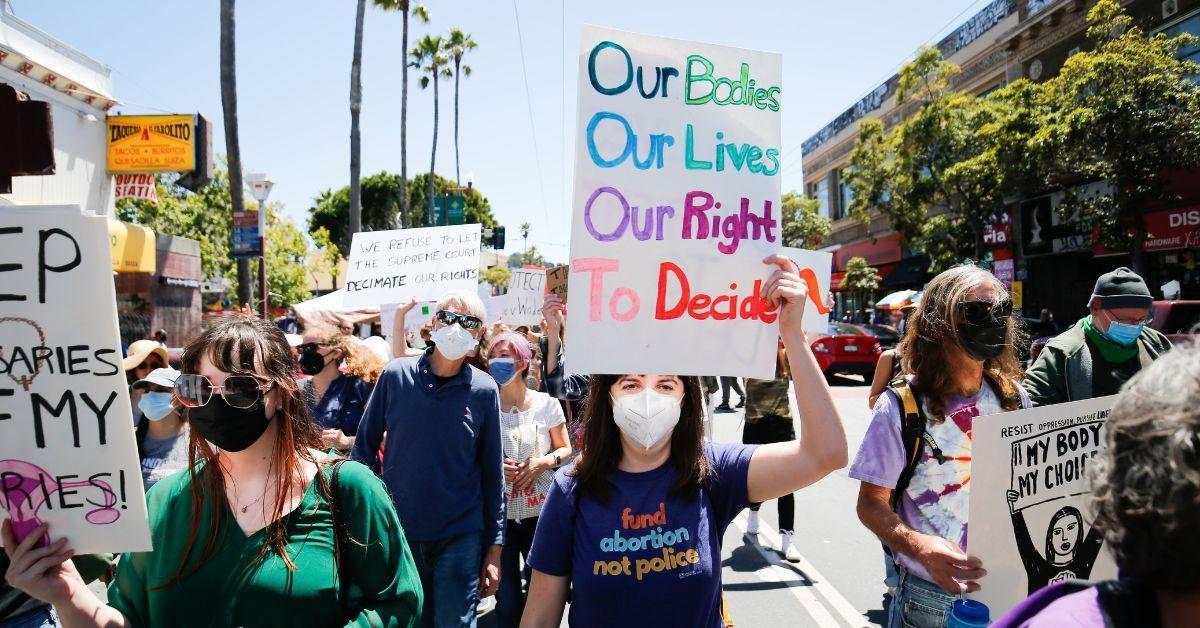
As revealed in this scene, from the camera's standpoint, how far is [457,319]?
3.89m

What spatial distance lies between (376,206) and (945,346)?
60.9 m

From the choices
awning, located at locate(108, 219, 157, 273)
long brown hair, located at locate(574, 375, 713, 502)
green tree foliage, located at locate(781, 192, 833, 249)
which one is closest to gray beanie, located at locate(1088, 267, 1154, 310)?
long brown hair, located at locate(574, 375, 713, 502)

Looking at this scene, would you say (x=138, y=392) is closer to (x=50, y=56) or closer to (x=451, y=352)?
(x=451, y=352)

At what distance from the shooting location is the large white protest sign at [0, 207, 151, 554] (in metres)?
1.68

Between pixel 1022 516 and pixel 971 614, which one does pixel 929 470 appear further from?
pixel 971 614

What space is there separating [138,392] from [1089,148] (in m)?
20.4

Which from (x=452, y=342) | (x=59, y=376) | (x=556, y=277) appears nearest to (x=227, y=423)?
(x=59, y=376)

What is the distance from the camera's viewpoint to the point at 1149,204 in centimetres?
1905

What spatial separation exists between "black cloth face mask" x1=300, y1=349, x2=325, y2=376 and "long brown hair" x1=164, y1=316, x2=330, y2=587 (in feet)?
8.34

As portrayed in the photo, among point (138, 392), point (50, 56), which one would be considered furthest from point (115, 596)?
point (50, 56)

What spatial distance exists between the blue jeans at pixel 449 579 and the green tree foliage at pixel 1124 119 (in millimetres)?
18911

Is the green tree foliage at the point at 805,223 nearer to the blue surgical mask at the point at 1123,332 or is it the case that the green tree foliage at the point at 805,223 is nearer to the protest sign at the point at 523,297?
the protest sign at the point at 523,297

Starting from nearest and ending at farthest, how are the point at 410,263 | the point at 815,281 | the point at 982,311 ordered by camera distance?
the point at 982,311, the point at 815,281, the point at 410,263

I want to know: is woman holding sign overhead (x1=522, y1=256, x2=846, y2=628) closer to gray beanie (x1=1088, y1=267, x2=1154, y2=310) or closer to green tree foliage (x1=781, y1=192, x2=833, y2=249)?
gray beanie (x1=1088, y1=267, x2=1154, y2=310)
